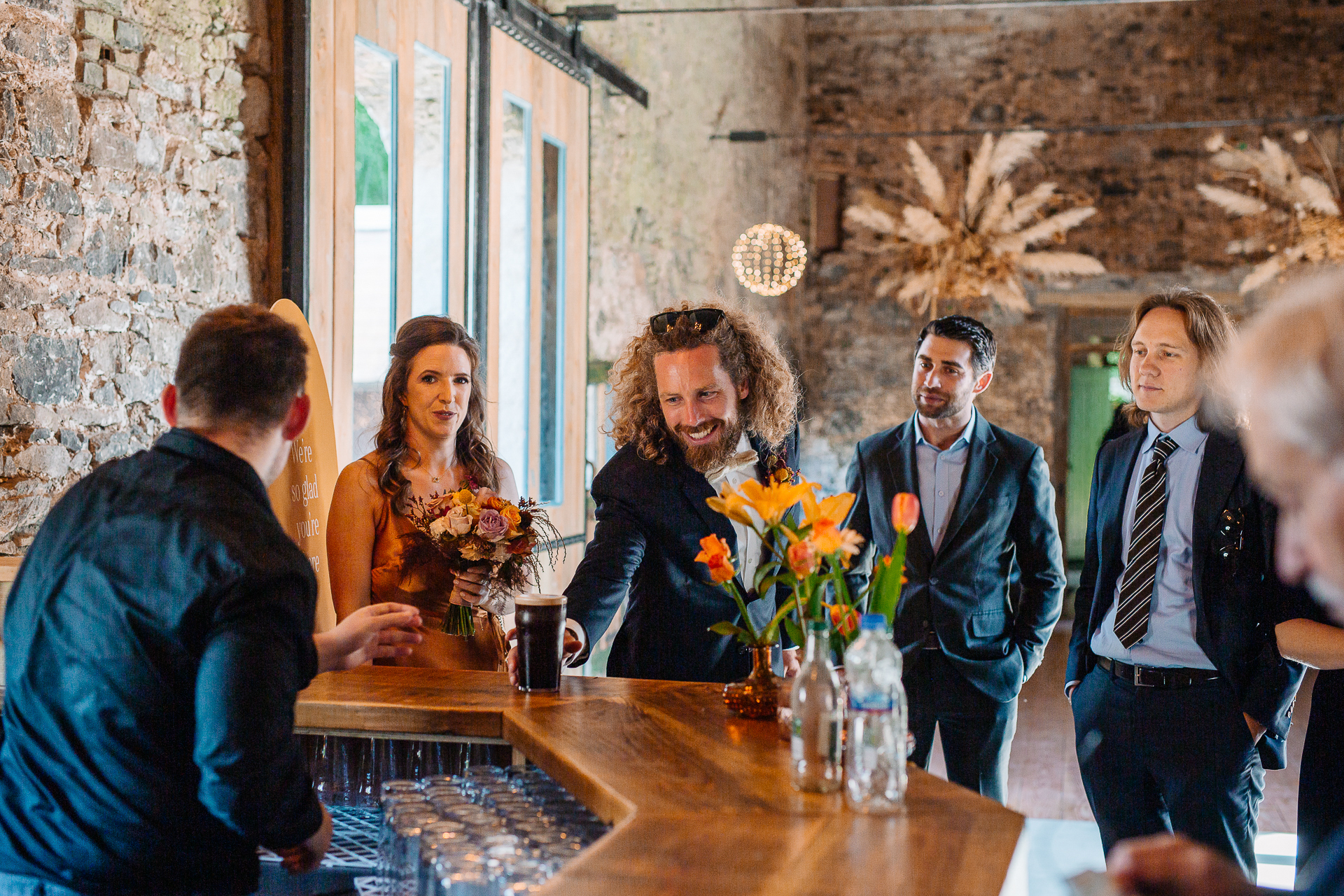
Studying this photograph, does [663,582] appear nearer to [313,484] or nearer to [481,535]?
[481,535]


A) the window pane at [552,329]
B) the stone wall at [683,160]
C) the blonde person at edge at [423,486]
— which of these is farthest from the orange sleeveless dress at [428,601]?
the stone wall at [683,160]

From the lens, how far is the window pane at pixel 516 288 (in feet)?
18.9

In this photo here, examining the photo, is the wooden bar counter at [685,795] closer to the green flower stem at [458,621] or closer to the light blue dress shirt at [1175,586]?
the green flower stem at [458,621]

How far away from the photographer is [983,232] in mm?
9219

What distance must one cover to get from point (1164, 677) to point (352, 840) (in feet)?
5.68

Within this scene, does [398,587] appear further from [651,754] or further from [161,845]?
[161,845]

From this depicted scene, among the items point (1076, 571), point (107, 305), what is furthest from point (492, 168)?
point (1076, 571)

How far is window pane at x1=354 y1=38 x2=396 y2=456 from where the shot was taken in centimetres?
450

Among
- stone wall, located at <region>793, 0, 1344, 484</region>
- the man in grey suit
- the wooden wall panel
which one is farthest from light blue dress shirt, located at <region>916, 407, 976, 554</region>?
stone wall, located at <region>793, 0, 1344, 484</region>

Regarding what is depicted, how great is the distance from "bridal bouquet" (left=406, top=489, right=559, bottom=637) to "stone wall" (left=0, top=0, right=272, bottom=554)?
1123 mm

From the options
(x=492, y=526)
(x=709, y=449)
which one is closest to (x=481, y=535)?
(x=492, y=526)

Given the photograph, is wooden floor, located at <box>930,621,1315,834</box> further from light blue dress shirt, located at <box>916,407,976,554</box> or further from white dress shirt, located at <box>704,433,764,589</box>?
white dress shirt, located at <box>704,433,764,589</box>

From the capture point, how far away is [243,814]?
1504 millimetres

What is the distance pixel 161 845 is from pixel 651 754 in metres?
0.72
